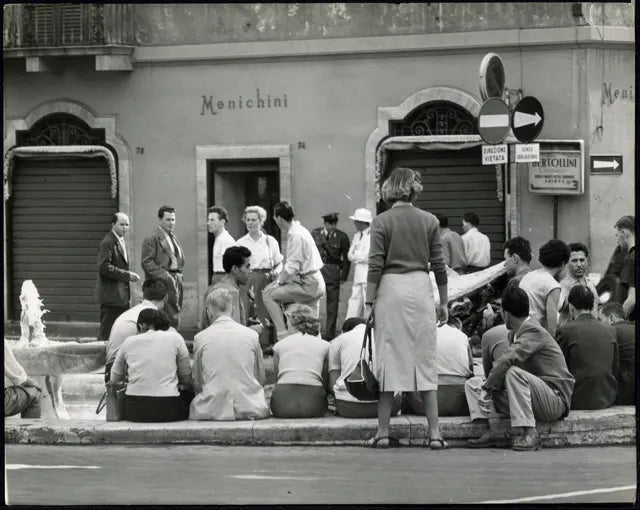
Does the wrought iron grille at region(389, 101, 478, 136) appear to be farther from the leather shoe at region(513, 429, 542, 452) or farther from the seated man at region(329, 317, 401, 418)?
the leather shoe at region(513, 429, 542, 452)

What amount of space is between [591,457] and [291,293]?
5.60 meters

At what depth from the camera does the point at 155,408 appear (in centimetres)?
1190

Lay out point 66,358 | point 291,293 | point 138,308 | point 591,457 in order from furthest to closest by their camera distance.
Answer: point 291,293, point 66,358, point 138,308, point 591,457

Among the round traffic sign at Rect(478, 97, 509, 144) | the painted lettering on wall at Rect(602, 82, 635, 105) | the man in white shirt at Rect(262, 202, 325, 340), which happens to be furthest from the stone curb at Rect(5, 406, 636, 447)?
the painted lettering on wall at Rect(602, 82, 635, 105)

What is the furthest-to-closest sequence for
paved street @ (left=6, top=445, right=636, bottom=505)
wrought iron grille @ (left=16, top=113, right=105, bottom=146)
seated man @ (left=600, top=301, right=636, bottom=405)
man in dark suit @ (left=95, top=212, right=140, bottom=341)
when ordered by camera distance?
1. wrought iron grille @ (left=16, top=113, right=105, bottom=146)
2. man in dark suit @ (left=95, top=212, right=140, bottom=341)
3. seated man @ (left=600, top=301, right=636, bottom=405)
4. paved street @ (left=6, top=445, right=636, bottom=505)

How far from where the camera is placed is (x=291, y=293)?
16297mm

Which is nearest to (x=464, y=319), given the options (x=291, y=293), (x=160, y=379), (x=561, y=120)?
(x=291, y=293)

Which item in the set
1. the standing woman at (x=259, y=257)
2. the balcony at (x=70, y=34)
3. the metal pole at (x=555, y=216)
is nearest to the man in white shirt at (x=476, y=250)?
the metal pole at (x=555, y=216)

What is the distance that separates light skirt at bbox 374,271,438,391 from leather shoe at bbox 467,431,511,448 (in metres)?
0.53

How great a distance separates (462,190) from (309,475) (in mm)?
10276

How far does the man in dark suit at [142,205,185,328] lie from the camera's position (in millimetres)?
16500

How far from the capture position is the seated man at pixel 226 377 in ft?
39.0

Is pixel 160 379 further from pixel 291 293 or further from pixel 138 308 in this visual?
pixel 291 293

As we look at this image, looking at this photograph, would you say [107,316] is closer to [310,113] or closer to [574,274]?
[310,113]
